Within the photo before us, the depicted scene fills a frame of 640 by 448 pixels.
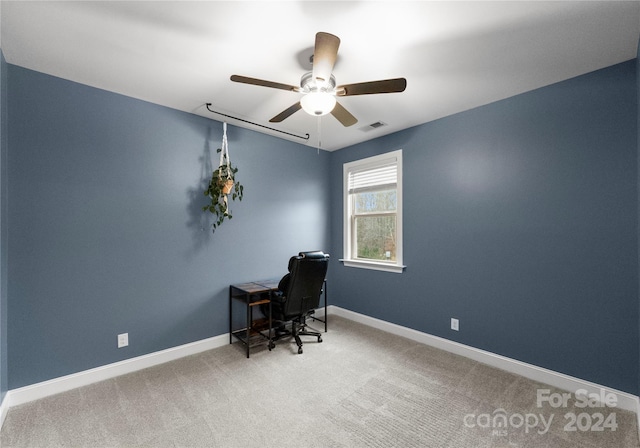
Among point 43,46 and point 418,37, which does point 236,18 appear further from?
point 43,46

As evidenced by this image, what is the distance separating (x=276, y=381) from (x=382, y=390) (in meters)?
0.91

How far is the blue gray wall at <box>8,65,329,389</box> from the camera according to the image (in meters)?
2.26

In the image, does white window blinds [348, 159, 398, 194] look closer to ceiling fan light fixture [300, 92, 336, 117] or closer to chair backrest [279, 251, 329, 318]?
chair backrest [279, 251, 329, 318]

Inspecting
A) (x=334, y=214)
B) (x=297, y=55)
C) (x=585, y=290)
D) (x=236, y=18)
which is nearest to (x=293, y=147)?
(x=334, y=214)

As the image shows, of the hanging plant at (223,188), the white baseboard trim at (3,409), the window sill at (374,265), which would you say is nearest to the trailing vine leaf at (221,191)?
the hanging plant at (223,188)

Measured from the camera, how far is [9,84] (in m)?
2.20

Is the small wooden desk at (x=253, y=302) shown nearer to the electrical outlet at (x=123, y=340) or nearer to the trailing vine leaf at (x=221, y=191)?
Answer: the trailing vine leaf at (x=221, y=191)

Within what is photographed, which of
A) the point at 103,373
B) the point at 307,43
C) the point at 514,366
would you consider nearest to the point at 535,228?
the point at 514,366

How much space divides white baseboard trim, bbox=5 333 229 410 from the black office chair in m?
0.78

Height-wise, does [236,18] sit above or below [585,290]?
above

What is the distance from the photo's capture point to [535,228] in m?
2.60

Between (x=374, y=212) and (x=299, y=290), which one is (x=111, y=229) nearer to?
(x=299, y=290)

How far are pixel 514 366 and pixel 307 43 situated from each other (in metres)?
3.24

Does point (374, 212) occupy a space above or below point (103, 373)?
above
